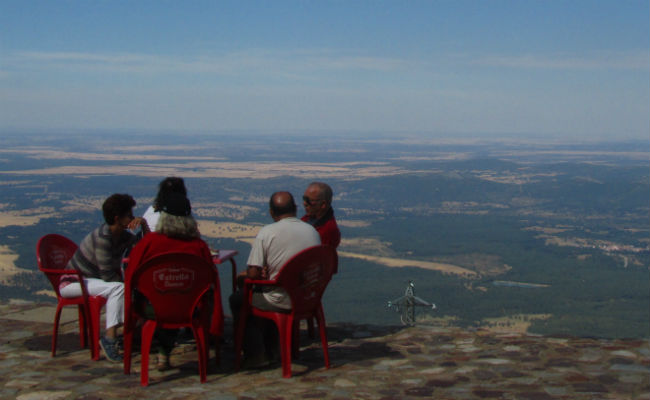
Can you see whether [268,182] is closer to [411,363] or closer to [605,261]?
[605,261]

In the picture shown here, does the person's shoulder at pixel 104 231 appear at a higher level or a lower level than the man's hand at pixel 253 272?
higher

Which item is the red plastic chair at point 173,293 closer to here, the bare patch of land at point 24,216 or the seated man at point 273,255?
the seated man at point 273,255

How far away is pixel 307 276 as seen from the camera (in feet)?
19.3

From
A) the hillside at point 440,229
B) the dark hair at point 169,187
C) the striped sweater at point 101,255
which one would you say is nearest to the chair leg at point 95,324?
the striped sweater at point 101,255

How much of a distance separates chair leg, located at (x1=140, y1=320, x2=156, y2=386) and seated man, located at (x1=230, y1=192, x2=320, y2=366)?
0.82 meters

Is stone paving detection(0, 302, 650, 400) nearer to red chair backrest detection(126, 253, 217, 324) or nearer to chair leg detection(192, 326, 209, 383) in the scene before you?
chair leg detection(192, 326, 209, 383)

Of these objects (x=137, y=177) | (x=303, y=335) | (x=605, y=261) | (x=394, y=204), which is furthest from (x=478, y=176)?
(x=303, y=335)

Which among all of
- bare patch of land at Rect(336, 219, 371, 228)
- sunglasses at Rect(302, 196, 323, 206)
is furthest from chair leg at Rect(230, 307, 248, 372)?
bare patch of land at Rect(336, 219, 371, 228)

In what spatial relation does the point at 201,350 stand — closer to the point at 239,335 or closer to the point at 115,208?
the point at 239,335

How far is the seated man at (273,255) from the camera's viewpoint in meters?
5.91

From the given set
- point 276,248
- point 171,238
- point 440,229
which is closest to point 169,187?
point 171,238

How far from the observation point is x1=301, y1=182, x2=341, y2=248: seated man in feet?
22.5

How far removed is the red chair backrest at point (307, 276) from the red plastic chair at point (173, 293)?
55 cm

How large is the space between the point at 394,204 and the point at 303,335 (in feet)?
446
